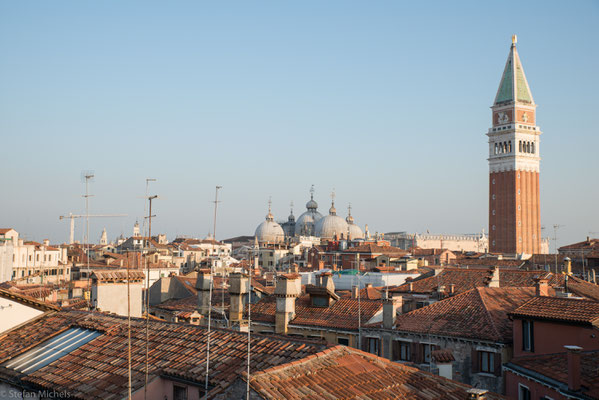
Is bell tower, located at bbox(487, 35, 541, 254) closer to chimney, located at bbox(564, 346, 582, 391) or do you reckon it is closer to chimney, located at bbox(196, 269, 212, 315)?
chimney, located at bbox(196, 269, 212, 315)

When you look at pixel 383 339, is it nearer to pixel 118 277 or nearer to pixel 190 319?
pixel 190 319

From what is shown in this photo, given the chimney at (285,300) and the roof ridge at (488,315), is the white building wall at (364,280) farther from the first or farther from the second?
the roof ridge at (488,315)

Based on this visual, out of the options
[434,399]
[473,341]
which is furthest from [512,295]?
[434,399]

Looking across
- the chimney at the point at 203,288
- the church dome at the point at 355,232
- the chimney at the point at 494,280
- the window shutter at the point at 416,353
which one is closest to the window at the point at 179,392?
the window shutter at the point at 416,353

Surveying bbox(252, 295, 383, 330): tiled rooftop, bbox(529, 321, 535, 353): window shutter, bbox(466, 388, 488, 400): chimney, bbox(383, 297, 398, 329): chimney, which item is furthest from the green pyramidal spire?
bbox(466, 388, 488, 400): chimney

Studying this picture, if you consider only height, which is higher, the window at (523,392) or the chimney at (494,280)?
the chimney at (494,280)

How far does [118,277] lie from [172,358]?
4.88 m

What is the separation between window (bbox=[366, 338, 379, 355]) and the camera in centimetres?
1416

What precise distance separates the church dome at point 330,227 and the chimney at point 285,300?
66607mm

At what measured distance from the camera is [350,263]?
51625 millimetres

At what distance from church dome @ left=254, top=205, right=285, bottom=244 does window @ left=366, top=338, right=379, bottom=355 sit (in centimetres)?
6904

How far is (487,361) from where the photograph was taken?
12.5 metres

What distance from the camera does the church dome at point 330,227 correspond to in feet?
273

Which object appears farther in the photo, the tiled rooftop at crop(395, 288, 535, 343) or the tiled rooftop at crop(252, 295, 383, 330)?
the tiled rooftop at crop(252, 295, 383, 330)
